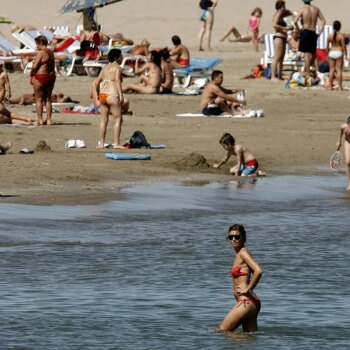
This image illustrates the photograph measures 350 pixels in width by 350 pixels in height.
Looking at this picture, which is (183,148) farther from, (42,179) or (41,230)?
(41,230)

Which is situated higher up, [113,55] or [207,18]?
[207,18]

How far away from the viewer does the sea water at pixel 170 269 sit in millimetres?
9820

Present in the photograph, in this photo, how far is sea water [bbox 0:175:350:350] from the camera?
982 cm

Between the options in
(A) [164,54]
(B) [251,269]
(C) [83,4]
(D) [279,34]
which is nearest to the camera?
(B) [251,269]

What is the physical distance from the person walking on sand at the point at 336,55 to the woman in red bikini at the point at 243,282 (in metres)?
18.6

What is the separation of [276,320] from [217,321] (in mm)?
454

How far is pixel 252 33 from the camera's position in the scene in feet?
126

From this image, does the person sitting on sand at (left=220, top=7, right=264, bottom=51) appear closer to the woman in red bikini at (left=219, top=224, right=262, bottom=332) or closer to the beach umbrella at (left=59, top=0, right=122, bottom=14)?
the beach umbrella at (left=59, top=0, right=122, bottom=14)

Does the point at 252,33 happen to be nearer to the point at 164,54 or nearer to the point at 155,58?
the point at 164,54

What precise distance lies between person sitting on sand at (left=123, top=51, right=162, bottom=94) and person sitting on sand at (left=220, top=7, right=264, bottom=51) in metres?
10.3

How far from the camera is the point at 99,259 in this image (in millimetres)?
12258

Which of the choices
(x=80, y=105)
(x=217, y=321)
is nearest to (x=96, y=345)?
(x=217, y=321)

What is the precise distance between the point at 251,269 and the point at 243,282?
4.7 inches

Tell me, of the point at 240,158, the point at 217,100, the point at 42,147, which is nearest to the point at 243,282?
the point at 240,158
